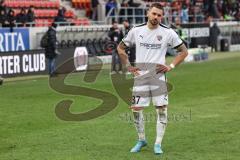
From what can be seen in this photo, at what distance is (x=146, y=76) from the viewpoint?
9312 mm

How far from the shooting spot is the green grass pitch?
30.6ft

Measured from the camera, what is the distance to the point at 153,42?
30.2ft

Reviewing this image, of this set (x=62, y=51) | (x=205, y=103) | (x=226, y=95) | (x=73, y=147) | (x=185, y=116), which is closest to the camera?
(x=73, y=147)

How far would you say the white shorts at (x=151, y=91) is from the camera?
9234 mm

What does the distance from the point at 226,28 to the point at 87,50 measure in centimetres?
1834

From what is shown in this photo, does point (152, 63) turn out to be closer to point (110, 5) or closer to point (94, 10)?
point (110, 5)

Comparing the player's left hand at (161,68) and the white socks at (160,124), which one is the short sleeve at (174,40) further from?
the white socks at (160,124)

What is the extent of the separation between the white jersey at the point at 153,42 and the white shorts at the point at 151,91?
28 cm

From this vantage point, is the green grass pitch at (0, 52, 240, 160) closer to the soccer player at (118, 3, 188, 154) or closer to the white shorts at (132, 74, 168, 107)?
the soccer player at (118, 3, 188, 154)

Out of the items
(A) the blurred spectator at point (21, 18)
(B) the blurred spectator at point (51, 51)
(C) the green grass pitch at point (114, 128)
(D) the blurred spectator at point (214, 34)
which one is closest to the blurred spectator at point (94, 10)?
(D) the blurred spectator at point (214, 34)

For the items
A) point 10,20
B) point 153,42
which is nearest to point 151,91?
point 153,42

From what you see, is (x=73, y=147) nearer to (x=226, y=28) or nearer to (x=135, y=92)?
(x=135, y=92)

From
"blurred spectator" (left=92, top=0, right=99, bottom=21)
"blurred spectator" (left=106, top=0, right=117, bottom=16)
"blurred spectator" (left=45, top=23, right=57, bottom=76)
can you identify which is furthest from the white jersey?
"blurred spectator" (left=92, top=0, right=99, bottom=21)

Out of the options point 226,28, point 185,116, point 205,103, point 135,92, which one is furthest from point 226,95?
point 226,28
